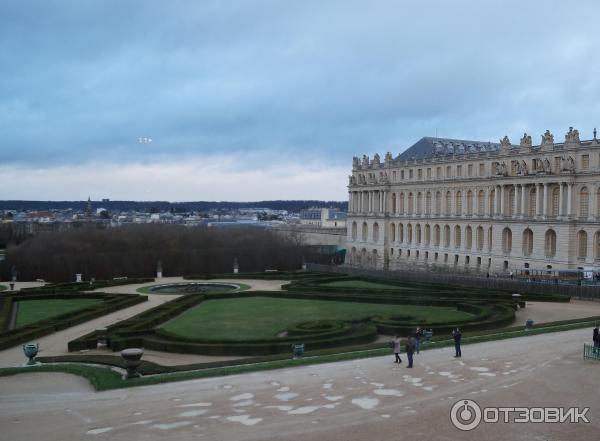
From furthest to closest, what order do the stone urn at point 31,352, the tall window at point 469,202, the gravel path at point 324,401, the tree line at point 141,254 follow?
the tall window at point 469,202
the tree line at point 141,254
the stone urn at point 31,352
the gravel path at point 324,401

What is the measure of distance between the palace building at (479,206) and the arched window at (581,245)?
4.1 inches

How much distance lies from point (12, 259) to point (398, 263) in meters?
58.4

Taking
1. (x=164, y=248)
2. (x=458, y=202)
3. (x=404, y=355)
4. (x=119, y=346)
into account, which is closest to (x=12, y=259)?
(x=164, y=248)

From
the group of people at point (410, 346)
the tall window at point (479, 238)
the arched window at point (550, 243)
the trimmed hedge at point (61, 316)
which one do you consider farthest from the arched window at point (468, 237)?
the group of people at point (410, 346)

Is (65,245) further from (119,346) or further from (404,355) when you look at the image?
(404,355)

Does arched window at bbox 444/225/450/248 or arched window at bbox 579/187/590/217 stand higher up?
arched window at bbox 579/187/590/217

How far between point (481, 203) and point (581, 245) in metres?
16.5

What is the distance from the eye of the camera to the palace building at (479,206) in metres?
65.6

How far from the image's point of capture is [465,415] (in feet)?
59.9

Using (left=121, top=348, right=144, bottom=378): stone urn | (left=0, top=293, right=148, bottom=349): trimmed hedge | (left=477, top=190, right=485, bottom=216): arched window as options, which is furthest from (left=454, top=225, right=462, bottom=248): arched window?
(left=121, top=348, right=144, bottom=378): stone urn

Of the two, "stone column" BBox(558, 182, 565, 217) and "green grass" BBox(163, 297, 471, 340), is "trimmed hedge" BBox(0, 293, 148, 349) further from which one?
"stone column" BBox(558, 182, 565, 217)

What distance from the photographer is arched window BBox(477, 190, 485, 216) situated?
79406mm

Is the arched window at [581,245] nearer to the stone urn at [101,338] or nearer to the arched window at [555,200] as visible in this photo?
the arched window at [555,200]

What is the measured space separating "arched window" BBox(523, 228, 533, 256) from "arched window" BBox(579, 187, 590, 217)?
7.13 metres
